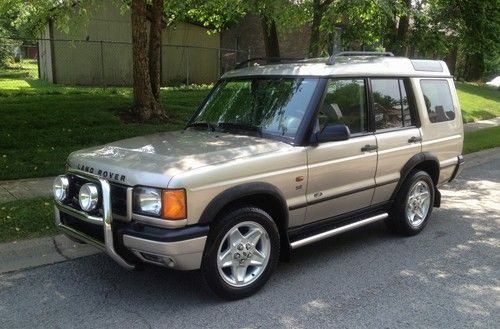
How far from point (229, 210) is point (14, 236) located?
2549mm

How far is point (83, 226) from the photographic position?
4316 millimetres

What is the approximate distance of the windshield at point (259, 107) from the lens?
190 inches

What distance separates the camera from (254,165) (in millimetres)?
4230

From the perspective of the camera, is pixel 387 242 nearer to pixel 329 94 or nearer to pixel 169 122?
pixel 329 94

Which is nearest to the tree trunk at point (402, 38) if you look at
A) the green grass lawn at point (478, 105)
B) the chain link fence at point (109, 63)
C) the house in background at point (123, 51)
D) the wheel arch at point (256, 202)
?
the green grass lawn at point (478, 105)

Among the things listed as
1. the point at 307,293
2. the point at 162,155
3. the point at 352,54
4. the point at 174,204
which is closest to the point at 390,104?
the point at 352,54

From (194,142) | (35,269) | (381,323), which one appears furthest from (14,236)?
(381,323)

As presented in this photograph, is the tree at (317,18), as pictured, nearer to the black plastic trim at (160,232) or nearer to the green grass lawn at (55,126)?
the green grass lawn at (55,126)

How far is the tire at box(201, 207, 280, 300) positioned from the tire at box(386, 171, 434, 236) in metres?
1.94

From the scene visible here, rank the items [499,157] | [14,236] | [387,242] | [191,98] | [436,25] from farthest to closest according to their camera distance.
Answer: [191,98] < [436,25] < [499,157] < [387,242] < [14,236]

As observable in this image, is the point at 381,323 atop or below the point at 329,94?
below

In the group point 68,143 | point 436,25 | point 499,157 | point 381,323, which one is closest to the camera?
point 381,323

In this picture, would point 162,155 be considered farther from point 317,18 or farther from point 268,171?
point 317,18

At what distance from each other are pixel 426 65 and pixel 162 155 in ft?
11.7
